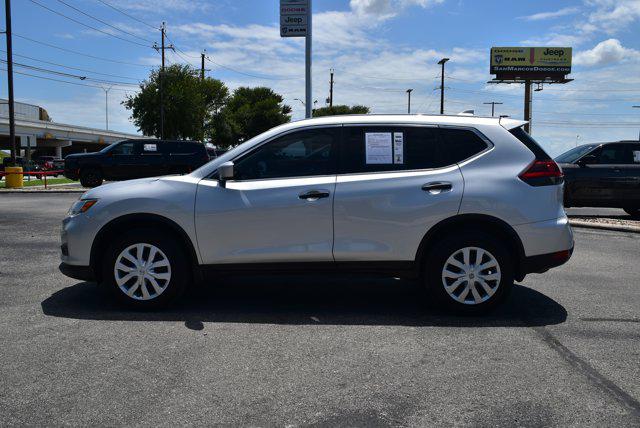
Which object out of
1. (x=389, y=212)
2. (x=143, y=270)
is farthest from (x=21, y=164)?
(x=389, y=212)

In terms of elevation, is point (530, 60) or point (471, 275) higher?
point (530, 60)

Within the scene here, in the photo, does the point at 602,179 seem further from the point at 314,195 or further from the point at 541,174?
the point at 314,195

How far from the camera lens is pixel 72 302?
18.2 feet

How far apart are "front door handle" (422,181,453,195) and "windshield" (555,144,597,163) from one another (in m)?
9.44

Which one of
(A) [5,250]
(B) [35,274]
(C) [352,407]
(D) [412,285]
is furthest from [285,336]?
(A) [5,250]

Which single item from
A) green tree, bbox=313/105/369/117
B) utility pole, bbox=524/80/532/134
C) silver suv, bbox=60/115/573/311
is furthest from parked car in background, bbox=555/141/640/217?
green tree, bbox=313/105/369/117

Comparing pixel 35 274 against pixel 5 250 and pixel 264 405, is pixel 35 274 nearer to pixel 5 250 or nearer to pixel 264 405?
pixel 5 250

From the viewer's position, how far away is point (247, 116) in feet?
287

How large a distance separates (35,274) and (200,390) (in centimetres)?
425

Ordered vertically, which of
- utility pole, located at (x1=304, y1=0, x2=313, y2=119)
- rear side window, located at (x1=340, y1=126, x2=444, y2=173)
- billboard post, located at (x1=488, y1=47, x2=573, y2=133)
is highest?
billboard post, located at (x1=488, y1=47, x2=573, y2=133)

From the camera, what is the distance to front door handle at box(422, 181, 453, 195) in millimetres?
5016

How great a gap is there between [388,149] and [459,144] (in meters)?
0.66

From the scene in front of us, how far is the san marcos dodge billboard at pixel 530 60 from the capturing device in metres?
64.9

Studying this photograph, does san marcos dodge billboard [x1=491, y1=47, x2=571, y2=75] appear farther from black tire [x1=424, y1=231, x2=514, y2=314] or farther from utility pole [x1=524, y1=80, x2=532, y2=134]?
black tire [x1=424, y1=231, x2=514, y2=314]
